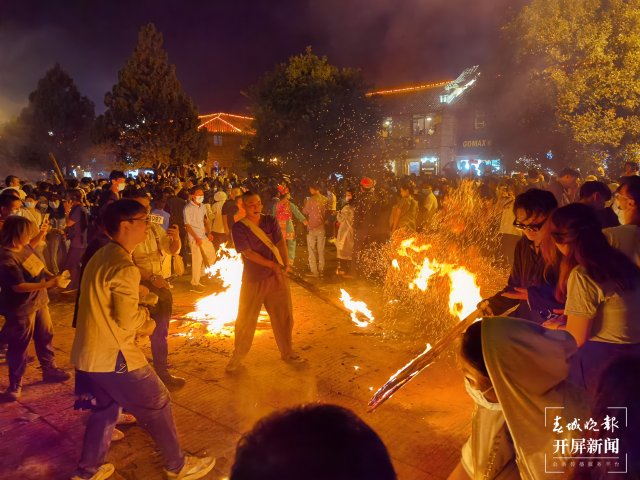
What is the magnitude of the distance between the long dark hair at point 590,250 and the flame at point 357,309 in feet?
14.2

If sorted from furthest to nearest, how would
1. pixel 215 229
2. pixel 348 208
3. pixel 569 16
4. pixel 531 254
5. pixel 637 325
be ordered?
pixel 569 16
pixel 215 229
pixel 348 208
pixel 531 254
pixel 637 325

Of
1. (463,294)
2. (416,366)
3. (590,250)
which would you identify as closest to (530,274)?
(590,250)

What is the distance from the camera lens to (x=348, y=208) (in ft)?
Result: 33.5

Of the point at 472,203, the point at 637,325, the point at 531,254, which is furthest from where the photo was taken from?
the point at 472,203

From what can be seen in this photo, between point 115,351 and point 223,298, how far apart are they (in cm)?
543

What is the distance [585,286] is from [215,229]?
9155 millimetres

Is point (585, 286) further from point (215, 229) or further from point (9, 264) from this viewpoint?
point (215, 229)

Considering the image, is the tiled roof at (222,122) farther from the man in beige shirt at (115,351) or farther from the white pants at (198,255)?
the man in beige shirt at (115,351)

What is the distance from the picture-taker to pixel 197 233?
30.6 ft

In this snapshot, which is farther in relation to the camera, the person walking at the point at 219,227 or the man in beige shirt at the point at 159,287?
the person walking at the point at 219,227

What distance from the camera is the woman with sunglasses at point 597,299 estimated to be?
2.85 metres

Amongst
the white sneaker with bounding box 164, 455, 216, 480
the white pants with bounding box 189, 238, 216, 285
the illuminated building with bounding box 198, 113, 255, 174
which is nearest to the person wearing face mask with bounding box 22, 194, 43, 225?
the white pants with bounding box 189, 238, 216, 285

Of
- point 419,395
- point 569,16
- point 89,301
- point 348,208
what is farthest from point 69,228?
point 569,16

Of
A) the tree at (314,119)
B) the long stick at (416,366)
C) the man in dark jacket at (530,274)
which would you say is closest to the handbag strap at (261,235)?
the man in dark jacket at (530,274)
